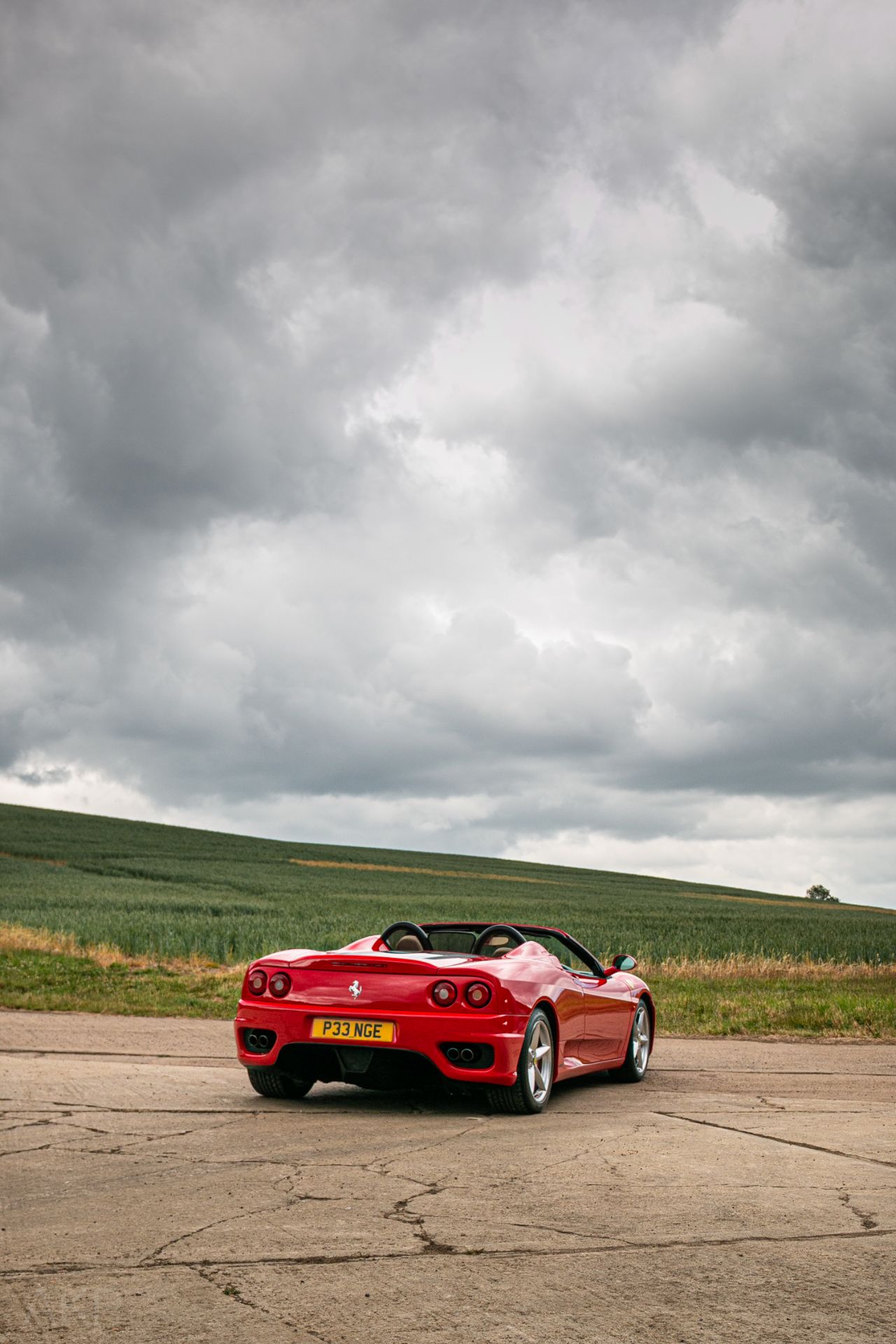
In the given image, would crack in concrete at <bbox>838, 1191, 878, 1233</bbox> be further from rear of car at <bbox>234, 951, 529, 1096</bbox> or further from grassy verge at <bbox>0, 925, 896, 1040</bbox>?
grassy verge at <bbox>0, 925, 896, 1040</bbox>

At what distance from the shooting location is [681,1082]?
9711 mm

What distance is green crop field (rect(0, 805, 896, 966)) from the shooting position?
25.8m

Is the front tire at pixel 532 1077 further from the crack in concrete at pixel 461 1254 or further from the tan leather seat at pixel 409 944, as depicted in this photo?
the crack in concrete at pixel 461 1254

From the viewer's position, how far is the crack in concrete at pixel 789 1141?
6.24 metres

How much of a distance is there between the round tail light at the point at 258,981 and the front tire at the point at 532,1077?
1.55m

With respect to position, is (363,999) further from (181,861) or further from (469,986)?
(181,861)

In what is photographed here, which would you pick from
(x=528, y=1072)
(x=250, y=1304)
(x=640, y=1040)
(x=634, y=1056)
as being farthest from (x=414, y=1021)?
(x=250, y=1304)

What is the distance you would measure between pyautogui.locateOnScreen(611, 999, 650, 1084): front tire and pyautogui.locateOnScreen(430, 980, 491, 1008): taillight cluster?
102 inches

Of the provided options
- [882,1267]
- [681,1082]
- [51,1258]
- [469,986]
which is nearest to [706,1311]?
[882,1267]

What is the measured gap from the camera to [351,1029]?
296 inches

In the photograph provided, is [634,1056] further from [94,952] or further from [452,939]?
[94,952]

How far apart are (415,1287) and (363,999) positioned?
3667mm

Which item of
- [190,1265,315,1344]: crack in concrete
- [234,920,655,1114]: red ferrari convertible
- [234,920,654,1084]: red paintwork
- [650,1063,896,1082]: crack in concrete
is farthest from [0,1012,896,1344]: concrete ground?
[650,1063,896,1082]: crack in concrete

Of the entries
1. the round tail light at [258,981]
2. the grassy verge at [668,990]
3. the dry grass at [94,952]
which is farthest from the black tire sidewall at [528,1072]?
the dry grass at [94,952]
